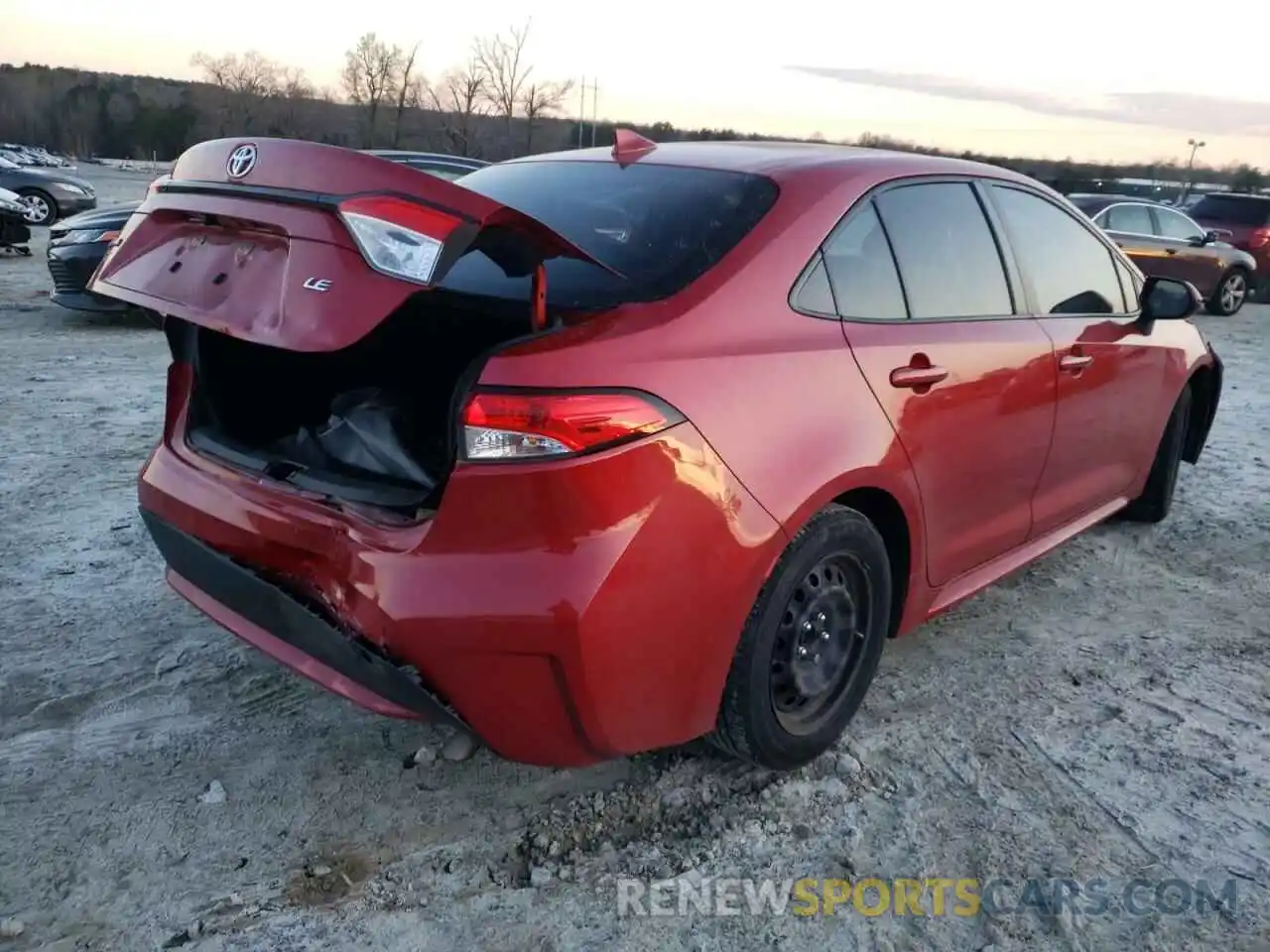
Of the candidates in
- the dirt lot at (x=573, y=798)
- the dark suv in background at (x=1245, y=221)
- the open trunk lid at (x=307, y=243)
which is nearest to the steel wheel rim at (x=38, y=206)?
the dirt lot at (x=573, y=798)

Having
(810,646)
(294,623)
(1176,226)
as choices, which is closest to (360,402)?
(294,623)

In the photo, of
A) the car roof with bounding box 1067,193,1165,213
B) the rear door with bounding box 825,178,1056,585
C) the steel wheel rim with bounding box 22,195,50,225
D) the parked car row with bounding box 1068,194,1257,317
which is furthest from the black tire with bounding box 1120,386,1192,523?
the steel wheel rim with bounding box 22,195,50,225

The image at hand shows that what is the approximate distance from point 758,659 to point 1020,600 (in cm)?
196

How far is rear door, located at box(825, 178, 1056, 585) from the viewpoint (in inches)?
110

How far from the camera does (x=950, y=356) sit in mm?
2982

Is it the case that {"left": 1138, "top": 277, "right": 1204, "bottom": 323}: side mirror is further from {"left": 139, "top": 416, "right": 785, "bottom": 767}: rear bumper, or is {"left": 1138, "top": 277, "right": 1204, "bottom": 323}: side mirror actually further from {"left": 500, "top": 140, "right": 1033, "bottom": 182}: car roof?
{"left": 139, "top": 416, "right": 785, "bottom": 767}: rear bumper

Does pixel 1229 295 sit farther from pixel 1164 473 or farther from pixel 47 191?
pixel 47 191

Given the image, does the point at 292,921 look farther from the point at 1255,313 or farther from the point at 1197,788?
the point at 1255,313

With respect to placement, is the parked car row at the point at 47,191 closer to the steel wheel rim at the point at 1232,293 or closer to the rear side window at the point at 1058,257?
the rear side window at the point at 1058,257

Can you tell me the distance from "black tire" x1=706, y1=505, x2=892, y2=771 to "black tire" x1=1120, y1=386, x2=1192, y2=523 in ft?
8.06

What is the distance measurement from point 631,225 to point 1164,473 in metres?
3.24

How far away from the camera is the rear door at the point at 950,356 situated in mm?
2791

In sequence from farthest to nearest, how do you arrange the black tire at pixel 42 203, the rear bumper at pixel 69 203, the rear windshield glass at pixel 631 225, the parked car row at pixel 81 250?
the rear bumper at pixel 69 203 → the black tire at pixel 42 203 → the parked car row at pixel 81 250 → the rear windshield glass at pixel 631 225

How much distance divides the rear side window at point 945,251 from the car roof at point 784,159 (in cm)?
8
